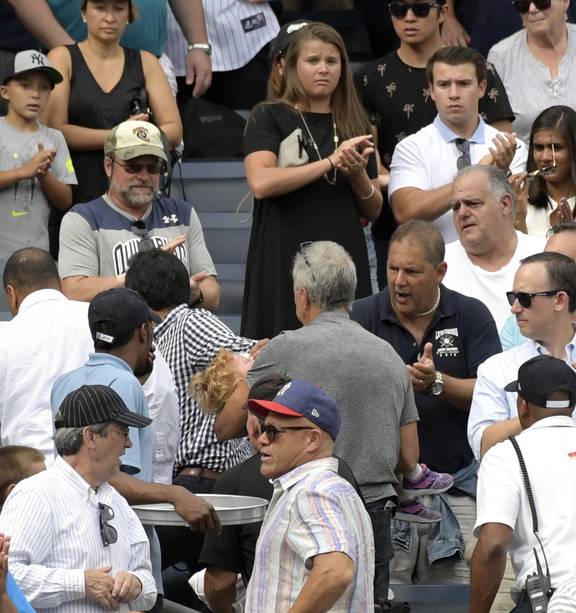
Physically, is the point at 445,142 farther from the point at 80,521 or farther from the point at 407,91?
the point at 80,521

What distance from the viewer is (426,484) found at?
22.3 ft

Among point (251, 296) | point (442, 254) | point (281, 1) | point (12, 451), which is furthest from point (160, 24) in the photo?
point (12, 451)

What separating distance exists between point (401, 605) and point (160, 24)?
16.7ft

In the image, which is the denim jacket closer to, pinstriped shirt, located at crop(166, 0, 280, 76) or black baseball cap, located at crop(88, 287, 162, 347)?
black baseball cap, located at crop(88, 287, 162, 347)

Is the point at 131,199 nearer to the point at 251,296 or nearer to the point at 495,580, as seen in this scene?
the point at 251,296

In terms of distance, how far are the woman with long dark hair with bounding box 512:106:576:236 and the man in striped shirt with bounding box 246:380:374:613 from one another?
3.67m

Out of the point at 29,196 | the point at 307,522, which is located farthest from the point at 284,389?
the point at 29,196

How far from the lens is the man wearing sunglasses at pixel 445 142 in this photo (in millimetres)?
8703

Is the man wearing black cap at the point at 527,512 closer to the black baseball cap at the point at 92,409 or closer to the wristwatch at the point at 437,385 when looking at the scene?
the wristwatch at the point at 437,385

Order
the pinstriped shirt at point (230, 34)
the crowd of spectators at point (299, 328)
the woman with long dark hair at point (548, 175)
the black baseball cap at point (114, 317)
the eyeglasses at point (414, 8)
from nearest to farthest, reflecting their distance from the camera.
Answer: the crowd of spectators at point (299, 328), the black baseball cap at point (114, 317), the woman with long dark hair at point (548, 175), the eyeglasses at point (414, 8), the pinstriped shirt at point (230, 34)

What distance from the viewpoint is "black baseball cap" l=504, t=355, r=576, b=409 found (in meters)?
5.90

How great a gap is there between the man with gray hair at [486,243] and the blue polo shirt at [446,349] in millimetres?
507

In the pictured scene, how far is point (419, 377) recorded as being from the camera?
6.92 meters

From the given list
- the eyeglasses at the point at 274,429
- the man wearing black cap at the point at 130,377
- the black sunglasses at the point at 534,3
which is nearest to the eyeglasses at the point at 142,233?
the man wearing black cap at the point at 130,377
